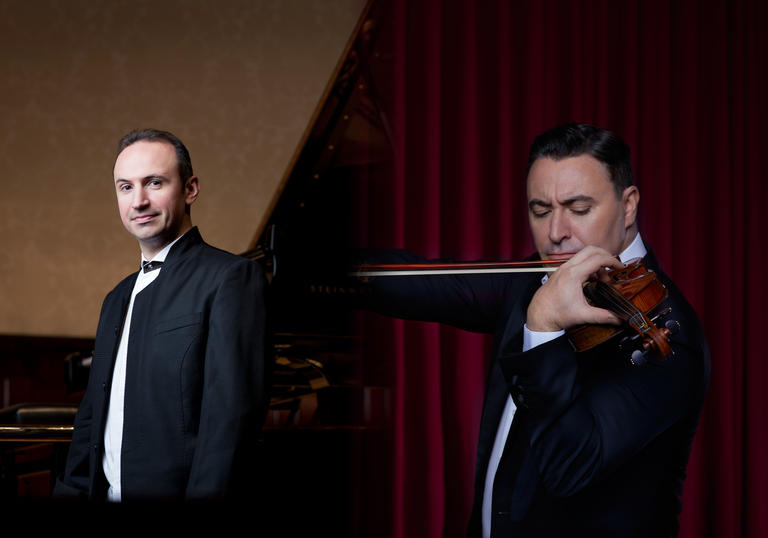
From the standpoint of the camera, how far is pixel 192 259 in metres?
1.15

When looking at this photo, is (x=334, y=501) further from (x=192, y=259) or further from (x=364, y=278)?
(x=192, y=259)

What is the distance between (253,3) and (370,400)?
2.40 metres

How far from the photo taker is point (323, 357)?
2705 mm

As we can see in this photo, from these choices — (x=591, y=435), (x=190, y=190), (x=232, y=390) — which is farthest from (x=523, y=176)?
(x=232, y=390)

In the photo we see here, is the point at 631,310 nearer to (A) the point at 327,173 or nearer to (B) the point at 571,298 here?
(B) the point at 571,298

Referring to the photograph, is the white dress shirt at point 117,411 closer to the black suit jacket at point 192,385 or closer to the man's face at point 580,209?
the black suit jacket at point 192,385

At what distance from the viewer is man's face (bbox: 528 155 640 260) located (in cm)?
144

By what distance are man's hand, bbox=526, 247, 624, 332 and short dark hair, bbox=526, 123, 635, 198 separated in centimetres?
26

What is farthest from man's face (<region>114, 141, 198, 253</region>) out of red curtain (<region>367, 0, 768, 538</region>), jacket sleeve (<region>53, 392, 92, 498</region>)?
red curtain (<region>367, 0, 768, 538</region>)

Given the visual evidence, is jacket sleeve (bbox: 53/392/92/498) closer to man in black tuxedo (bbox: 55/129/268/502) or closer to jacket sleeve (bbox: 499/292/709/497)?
man in black tuxedo (bbox: 55/129/268/502)

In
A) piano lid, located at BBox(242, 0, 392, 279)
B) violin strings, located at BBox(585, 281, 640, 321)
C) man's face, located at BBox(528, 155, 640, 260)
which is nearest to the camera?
violin strings, located at BBox(585, 281, 640, 321)

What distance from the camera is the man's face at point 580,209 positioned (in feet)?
4.73

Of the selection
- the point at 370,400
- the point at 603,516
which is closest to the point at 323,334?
the point at 370,400

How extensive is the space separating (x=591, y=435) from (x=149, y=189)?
0.92 m
